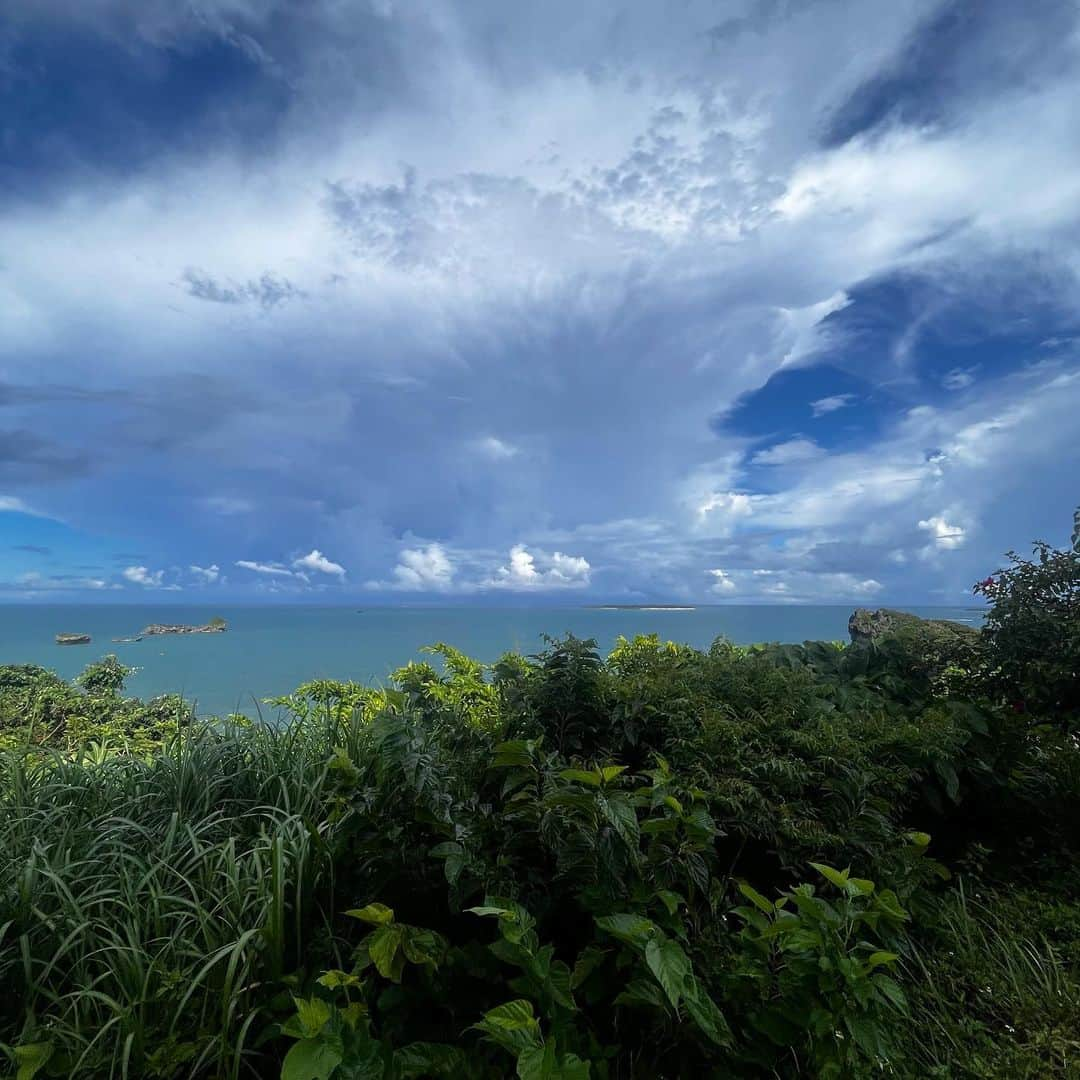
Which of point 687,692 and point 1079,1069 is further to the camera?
point 687,692

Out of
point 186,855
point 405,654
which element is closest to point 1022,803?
point 186,855

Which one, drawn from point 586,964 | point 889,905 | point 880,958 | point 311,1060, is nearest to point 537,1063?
point 586,964

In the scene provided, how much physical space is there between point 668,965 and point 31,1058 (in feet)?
6.07

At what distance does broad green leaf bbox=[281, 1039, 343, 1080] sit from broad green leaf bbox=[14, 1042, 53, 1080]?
830mm

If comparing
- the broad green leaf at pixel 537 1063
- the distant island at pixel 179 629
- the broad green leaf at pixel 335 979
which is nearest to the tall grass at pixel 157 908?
the broad green leaf at pixel 335 979

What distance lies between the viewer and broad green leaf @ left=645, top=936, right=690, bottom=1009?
1868 millimetres

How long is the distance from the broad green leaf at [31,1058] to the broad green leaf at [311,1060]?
2.72 ft

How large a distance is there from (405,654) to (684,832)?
4.75m

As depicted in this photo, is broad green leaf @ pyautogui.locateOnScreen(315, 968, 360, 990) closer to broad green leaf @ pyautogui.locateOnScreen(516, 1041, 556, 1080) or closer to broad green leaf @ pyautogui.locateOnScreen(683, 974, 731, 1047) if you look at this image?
broad green leaf @ pyautogui.locateOnScreen(516, 1041, 556, 1080)

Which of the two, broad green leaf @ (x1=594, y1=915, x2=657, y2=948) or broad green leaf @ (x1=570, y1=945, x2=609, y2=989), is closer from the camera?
broad green leaf @ (x1=594, y1=915, x2=657, y2=948)

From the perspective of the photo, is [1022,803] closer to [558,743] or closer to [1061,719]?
[1061,719]

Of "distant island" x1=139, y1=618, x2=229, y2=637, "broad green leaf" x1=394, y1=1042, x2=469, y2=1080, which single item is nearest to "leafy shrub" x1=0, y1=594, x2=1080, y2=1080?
"broad green leaf" x1=394, y1=1042, x2=469, y2=1080

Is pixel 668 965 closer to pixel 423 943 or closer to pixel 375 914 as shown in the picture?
pixel 423 943

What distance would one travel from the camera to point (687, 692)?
3.52 m
